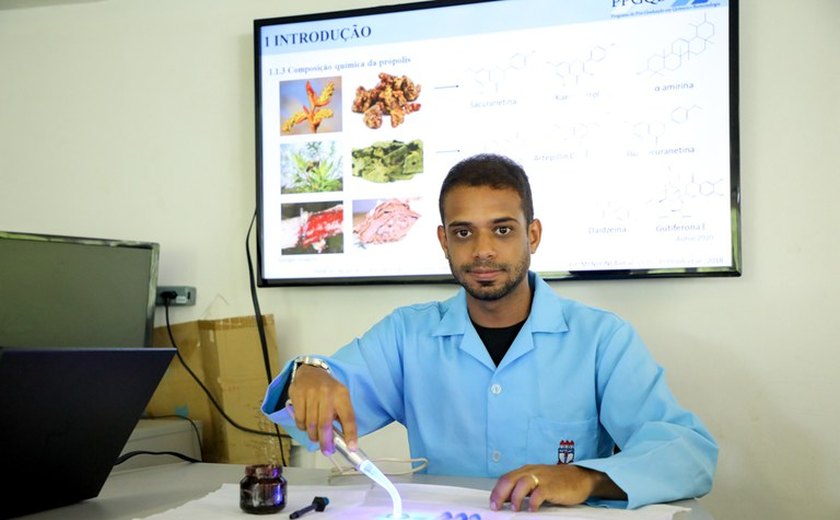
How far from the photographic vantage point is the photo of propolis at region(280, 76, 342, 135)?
224 centimetres

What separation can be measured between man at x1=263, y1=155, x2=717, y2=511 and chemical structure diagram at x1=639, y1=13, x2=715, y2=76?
0.61m

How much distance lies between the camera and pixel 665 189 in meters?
1.96

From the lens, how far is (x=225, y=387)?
2217 mm

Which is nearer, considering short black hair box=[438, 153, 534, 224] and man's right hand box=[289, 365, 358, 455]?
man's right hand box=[289, 365, 358, 455]

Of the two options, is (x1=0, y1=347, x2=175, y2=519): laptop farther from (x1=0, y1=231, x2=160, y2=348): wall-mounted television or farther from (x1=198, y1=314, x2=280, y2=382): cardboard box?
(x1=198, y1=314, x2=280, y2=382): cardboard box

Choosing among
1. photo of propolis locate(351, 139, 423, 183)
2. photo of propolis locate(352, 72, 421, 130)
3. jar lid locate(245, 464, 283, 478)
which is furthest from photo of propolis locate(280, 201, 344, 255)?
jar lid locate(245, 464, 283, 478)

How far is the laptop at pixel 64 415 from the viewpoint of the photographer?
93 cm

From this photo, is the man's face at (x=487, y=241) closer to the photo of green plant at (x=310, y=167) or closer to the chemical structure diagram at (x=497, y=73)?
the chemical structure diagram at (x=497, y=73)

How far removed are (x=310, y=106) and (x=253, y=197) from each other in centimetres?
32

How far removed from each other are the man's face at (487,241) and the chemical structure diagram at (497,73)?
0.67 meters

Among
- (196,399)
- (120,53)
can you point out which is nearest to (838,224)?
(196,399)

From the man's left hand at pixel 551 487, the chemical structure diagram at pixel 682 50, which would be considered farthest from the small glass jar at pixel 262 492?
the chemical structure diagram at pixel 682 50

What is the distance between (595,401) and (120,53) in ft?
6.05

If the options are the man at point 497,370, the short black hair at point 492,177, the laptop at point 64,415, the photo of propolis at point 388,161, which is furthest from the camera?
the photo of propolis at point 388,161
